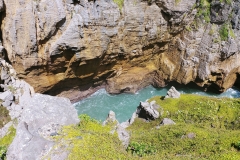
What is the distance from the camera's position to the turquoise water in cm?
2175

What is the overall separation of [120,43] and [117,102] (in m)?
6.27

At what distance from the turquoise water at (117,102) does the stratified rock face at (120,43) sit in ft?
2.70

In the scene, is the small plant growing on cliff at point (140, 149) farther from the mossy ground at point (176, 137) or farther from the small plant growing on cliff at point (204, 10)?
the small plant growing on cliff at point (204, 10)

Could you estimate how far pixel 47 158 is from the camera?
8.01m

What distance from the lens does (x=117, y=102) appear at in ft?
76.1

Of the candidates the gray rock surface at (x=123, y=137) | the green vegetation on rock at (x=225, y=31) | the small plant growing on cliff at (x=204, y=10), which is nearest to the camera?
the gray rock surface at (x=123, y=137)

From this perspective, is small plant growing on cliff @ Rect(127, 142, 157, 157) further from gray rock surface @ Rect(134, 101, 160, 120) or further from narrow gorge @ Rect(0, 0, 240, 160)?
gray rock surface @ Rect(134, 101, 160, 120)

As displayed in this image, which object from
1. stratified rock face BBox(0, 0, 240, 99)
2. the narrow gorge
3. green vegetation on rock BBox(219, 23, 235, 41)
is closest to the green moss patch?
the narrow gorge

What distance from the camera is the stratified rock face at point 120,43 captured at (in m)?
16.4

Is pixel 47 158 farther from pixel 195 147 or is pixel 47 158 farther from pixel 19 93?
pixel 19 93

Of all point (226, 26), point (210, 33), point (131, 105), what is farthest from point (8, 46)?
point (226, 26)

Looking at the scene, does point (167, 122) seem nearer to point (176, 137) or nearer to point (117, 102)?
point (176, 137)

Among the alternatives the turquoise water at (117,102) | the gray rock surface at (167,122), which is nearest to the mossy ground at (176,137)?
the gray rock surface at (167,122)

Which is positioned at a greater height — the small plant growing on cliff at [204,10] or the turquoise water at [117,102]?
the small plant growing on cliff at [204,10]
